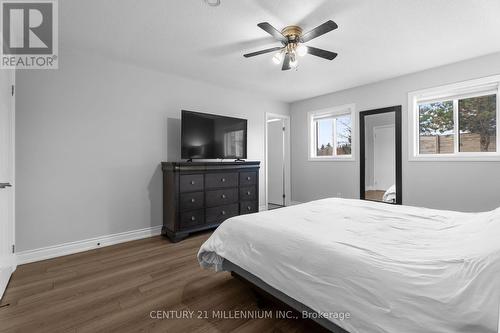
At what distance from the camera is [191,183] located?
11.0 ft

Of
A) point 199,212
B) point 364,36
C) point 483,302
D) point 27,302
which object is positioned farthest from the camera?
point 199,212

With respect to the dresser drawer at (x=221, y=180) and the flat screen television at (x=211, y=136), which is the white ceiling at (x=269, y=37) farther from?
the dresser drawer at (x=221, y=180)

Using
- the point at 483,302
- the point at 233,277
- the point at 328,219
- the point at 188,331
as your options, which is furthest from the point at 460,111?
the point at 188,331

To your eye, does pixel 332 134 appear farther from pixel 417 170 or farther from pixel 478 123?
pixel 478 123

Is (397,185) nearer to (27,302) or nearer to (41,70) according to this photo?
(27,302)

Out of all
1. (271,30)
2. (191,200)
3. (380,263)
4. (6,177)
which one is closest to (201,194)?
(191,200)

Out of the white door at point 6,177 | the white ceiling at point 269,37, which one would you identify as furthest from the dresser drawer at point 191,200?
the white ceiling at point 269,37

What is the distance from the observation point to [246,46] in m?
2.81

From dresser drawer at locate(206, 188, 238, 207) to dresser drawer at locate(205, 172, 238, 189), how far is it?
0.09 metres

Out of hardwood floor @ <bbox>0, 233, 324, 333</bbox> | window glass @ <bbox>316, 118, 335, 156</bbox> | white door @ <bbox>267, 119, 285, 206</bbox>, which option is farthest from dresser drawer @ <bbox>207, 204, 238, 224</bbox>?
window glass @ <bbox>316, 118, 335, 156</bbox>

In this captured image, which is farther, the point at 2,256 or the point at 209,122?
the point at 209,122

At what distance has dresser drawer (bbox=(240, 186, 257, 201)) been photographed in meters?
4.02

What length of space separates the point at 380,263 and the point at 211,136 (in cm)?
315

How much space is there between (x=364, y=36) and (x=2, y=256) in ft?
13.5
